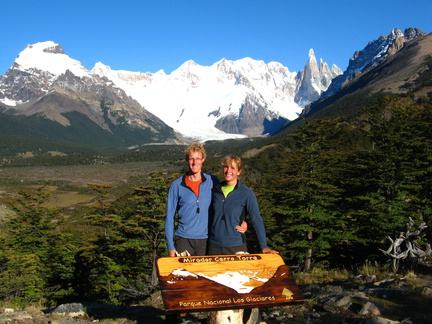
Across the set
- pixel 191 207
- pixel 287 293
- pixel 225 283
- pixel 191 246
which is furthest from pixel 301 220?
pixel 225 283

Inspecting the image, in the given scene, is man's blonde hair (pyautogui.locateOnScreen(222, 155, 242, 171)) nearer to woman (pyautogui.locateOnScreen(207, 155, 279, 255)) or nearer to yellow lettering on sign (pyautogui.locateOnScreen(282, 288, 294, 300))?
woman (pyautogui.locateOnScreen(207, 155, 279, 255))

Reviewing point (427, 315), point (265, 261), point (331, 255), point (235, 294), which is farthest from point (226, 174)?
point (331, 255)

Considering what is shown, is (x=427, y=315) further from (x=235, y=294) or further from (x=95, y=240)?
(x=95, y=240)

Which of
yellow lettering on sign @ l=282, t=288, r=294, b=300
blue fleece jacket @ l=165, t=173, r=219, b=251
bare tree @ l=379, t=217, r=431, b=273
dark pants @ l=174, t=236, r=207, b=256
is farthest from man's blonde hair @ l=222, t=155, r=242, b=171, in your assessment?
bare tree @ l=379, t=217, r=431, b=273

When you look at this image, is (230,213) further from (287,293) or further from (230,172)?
(287,293)

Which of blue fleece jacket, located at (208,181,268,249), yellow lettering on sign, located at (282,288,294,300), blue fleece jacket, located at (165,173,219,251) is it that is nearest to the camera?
yellow lettering on sign, located at (282,288,294,300)

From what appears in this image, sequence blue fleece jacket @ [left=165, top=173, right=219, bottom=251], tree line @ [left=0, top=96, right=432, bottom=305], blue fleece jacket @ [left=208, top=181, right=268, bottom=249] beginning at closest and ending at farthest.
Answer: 1. blue fleece jacket @ [left=208, top=181, right=268, bottom=249]
2. blue fleece jacket @ [left=165, top=173, right=219, bottom=251]
3. tree line @ [left=0, top=96, right=432, bottom=305]
